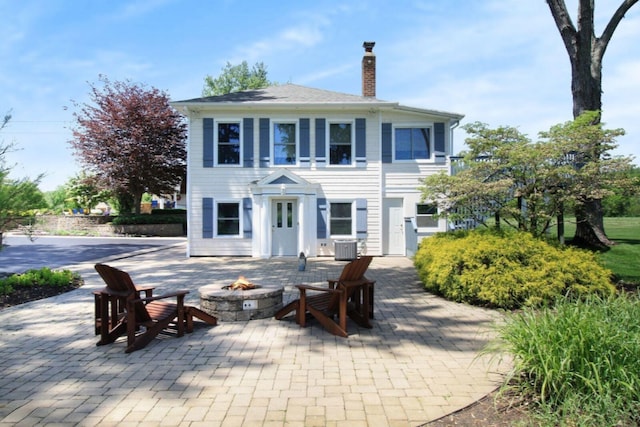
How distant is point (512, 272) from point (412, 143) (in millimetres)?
8963

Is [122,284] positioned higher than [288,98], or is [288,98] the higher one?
[288,98]

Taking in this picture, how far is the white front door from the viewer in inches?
577

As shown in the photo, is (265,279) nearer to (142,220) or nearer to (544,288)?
(544,288)

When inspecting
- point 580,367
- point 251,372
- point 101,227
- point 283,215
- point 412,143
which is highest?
point 412,143

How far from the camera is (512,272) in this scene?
22.1ft

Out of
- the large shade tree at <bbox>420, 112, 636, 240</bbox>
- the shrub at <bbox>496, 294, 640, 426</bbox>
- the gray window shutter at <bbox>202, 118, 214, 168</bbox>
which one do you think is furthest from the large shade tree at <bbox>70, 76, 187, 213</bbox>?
the shrub at <bbox>496, 294, 640, 426</bbox>

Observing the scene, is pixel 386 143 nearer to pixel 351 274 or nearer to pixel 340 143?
pixel 340 143

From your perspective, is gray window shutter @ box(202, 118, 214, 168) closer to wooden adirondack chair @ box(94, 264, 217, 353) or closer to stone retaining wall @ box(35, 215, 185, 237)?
wooden adirondack chair @ box(94, 264, 217, 353)

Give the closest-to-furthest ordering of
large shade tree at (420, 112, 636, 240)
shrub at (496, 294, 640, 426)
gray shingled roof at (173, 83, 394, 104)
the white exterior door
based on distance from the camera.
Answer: shrub at (496, 294, 640, 426) < large shade tree at (420, 112, 636, 240) < gray shingled roof at (173, 83, 394, 104) < the white exterior door

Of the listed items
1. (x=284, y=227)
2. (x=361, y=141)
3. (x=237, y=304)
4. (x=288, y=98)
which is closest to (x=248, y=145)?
(x=288, y=98)

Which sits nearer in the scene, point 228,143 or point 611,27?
point 611,27

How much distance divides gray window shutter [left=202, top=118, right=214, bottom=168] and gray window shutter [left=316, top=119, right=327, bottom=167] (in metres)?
3.92

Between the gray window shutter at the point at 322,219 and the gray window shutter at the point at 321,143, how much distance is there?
1.42 m

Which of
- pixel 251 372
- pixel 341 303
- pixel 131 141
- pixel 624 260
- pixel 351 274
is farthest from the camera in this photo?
pixel 131 141
